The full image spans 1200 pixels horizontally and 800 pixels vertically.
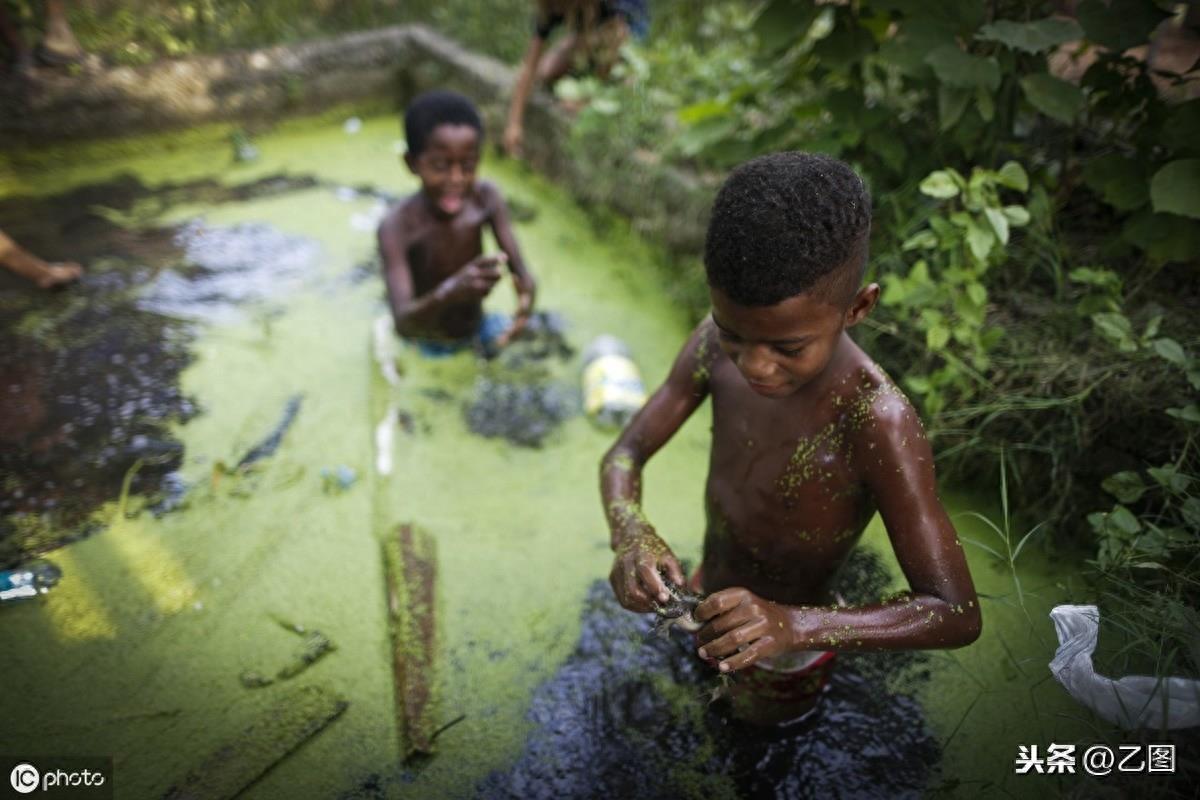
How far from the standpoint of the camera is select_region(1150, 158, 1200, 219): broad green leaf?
6.78 ft

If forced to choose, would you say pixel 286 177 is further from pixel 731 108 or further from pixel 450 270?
pixel 731 108

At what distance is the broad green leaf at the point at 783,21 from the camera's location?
270 cm

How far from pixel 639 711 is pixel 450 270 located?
205 centimetres

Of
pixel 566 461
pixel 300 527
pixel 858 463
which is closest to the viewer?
pixel 858 463

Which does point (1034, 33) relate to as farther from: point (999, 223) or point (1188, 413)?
point (1188, 413)

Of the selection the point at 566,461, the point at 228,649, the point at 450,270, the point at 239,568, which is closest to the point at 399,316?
the point at 450,270

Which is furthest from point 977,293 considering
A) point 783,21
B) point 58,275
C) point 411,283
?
point 58,275

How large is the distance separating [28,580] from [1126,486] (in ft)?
10.5

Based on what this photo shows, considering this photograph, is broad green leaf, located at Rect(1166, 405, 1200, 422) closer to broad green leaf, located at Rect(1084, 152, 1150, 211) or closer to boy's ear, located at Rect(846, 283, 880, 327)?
broad green leaf, located at Rect(1084, 152, 1150, 211)

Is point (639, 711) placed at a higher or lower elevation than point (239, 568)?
lower

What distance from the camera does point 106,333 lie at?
357 centimetres

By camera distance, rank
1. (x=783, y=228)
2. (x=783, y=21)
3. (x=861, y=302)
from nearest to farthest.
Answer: (x=783, y=228) → (x=861, y=302) → (x=783, y=21)

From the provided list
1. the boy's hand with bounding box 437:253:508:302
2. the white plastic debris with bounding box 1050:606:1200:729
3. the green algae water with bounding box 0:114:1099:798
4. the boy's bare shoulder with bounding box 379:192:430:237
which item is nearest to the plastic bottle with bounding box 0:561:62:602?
the green algae water with bounding box 0:114:1099:798

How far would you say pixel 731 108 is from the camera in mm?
3191
